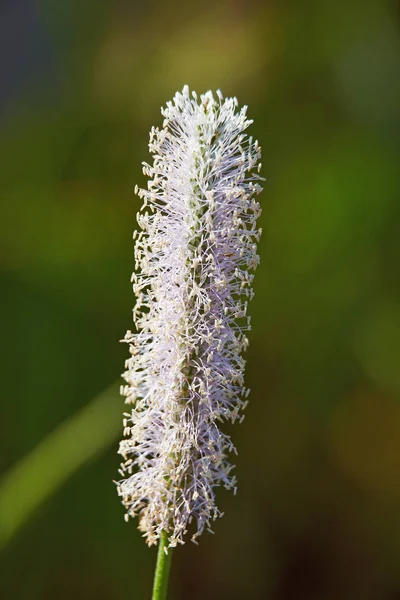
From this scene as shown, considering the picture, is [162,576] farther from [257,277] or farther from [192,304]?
[257,277]
